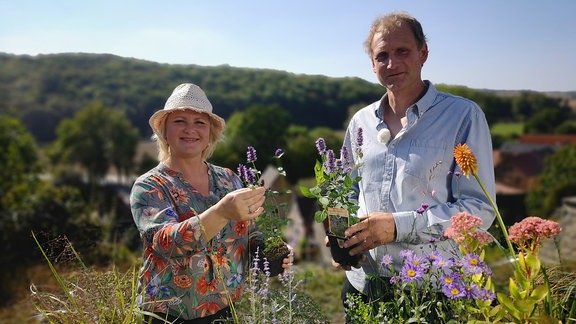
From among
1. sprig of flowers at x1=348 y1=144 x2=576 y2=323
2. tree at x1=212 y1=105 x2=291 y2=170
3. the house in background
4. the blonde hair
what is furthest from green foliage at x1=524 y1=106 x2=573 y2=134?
sprig of flowers at x1=348 y1=144 x2=576 y2=323

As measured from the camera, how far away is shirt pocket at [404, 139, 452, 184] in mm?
2457

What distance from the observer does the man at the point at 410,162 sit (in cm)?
238

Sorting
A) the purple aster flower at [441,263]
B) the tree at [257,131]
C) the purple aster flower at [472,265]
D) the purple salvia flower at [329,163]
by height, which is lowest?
the tree at [257,131]

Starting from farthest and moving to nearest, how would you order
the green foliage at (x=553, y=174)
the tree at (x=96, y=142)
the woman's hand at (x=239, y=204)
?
the tree at (x=96, y=142) < the green foliage at (x=553, y=174) < the woman's hand at (x=239, y=204)

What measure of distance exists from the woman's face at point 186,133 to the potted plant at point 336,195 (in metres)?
0.57

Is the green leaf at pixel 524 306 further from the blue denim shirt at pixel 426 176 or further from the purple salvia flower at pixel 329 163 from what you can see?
the purple salvia flower at pixel 329 163

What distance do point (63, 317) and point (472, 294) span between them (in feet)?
5.85

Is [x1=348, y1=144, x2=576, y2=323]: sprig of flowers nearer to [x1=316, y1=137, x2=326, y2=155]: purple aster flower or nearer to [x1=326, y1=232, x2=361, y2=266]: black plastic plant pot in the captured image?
[x1=326, y1=232, x2=361, y2=266]: black plastic plant pot

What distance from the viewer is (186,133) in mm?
2572

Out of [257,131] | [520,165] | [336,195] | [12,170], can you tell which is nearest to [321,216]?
[336,195]

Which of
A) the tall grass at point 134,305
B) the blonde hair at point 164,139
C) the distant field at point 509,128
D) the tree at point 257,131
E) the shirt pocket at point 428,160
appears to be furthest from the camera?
the distant field at point 509,128

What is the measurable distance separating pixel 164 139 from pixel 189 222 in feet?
2.15

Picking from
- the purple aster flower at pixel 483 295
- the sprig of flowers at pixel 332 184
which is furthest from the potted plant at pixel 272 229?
the purple aster flower at pixel 483 295

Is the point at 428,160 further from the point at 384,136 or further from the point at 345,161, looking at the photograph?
the point at 345,161
